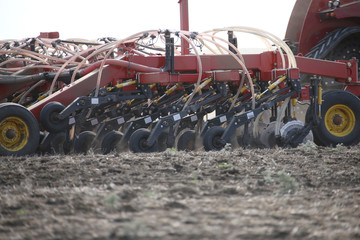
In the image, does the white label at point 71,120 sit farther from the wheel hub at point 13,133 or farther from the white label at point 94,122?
the white label at point 94,122

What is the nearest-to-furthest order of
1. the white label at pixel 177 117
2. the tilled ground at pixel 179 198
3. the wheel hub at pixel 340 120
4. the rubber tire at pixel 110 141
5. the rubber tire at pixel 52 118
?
the tilled ground at pixel 179 198 → the rubber tire at pixel 52 118 → the white label at pixel 177 117 → the rubber tire at pixel 110 141 → the wheel hub at pixel 340 120

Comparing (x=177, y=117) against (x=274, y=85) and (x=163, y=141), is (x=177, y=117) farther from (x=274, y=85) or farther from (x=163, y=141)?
(x=274, y=85)

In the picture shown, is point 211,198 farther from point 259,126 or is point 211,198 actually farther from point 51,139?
point 259,126

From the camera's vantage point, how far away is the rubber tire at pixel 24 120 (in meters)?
6.38

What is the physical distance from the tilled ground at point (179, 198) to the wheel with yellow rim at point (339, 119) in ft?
6.68

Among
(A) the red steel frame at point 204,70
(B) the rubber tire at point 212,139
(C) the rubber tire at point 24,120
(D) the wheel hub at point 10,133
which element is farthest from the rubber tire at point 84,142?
(B) the rubber tire at point 212,139

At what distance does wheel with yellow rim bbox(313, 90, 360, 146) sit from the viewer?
784 centimetres

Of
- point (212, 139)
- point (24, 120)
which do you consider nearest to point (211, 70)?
point (212, 139)

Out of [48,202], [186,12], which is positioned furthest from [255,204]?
[186,12]

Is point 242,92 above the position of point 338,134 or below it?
above

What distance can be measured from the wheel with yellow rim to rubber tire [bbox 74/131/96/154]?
3151 mm

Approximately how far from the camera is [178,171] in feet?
15.9

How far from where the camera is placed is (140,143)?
7188mm

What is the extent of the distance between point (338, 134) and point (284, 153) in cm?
195
